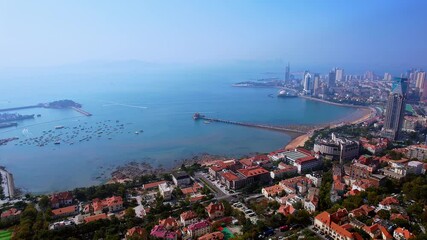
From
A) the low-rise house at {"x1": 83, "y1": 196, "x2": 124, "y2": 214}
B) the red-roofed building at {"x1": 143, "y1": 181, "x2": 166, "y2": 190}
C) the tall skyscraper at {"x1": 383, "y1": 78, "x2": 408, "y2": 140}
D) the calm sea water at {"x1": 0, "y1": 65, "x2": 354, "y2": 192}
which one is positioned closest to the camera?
the low-rise house at {"x1": 83, "y1": 196, "x2": 124, "y2": 214}

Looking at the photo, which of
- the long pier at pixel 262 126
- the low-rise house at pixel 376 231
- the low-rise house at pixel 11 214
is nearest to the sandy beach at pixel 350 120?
the long pier at pixel 262 126

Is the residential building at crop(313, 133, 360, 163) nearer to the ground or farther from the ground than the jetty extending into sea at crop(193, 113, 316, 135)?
farther from the ground

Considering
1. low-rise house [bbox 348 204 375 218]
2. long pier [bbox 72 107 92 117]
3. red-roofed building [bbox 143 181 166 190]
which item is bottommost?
long pier [bbox 72 107 92 117]

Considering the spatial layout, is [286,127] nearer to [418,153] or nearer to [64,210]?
[418,153]

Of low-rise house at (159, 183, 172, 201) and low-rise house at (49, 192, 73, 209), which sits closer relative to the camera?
low-rise house at (49, 192, 73, 209)

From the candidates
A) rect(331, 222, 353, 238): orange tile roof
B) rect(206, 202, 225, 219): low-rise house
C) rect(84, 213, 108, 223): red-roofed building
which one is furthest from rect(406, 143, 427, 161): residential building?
rect(84, 213, 108, 223): red-roofed building

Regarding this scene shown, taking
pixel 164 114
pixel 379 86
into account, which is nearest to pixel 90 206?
pixel 164 114

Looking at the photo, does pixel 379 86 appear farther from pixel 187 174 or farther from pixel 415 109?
pixel 187 174

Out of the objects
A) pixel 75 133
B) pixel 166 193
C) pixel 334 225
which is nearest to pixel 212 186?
pixel 166 193

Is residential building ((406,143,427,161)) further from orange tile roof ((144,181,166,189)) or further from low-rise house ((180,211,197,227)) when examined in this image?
orange tile roof ((144,181,166,189))
